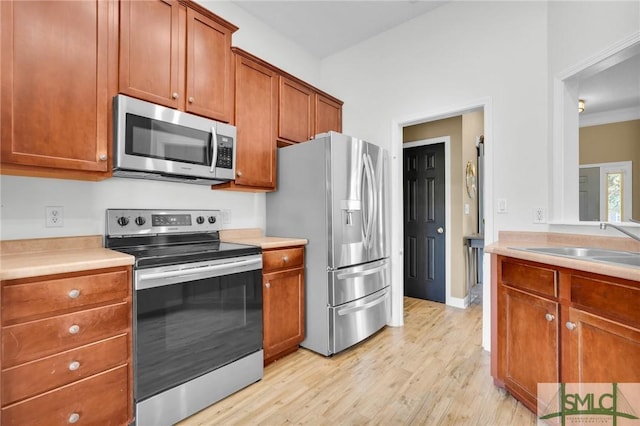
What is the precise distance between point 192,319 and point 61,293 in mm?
628

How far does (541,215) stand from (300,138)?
7.00 feet

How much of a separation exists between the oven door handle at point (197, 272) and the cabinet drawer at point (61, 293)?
73 millimetres

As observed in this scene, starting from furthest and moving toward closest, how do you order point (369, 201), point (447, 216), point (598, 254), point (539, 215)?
point (447, 216) → point (369, 201) → point (539, 215) → point (598, 254)

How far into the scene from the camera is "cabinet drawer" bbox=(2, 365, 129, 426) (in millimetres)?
1227

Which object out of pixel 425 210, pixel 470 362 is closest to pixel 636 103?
pixel 425 210

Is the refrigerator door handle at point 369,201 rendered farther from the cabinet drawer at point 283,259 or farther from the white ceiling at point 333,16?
the white ceiling at point 333,16

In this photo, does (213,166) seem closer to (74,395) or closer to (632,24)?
(74,395)

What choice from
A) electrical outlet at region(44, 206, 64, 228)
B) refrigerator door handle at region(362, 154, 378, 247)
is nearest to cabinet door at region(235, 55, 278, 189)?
refrigerator door handle at region(362, 154, 378, 247)

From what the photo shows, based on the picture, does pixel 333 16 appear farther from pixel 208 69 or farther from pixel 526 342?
pixel 526 342

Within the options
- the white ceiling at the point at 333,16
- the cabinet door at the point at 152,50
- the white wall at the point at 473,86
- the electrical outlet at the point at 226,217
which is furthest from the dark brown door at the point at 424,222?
the cabinet door at the point at 152,50

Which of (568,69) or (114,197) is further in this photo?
(568,69)

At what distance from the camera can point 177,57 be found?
200 cm

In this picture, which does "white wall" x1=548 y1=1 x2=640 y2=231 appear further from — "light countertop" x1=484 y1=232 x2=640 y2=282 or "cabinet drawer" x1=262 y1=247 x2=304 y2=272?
"cabinet drawer" x1=262 y1=247 x2=304 y2=272

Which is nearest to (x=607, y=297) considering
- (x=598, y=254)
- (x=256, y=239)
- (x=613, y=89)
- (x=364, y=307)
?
(x=598, y=254)
